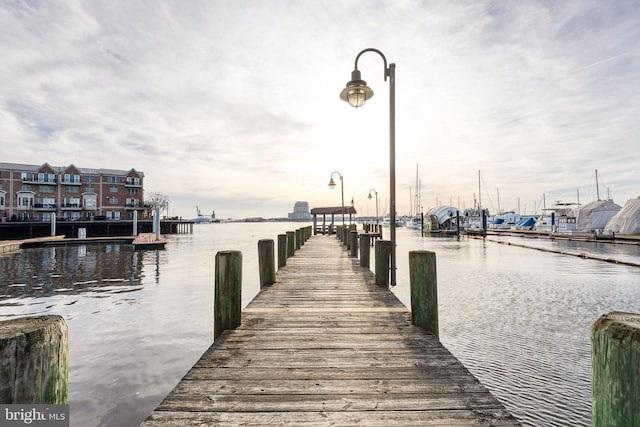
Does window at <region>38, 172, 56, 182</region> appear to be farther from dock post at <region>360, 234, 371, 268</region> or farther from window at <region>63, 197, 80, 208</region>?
dock post at <region>360, 234, 371, 268</region>

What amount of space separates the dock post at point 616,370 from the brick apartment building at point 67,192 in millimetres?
75670

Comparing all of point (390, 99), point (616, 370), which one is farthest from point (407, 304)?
point (616, 370)

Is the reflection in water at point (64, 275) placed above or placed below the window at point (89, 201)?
below

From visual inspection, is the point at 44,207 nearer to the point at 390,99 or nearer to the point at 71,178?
the point at 71,178

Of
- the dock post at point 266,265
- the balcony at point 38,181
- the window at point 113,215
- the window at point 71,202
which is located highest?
the balcony at point 38,181

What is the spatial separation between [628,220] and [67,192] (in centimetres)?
9802

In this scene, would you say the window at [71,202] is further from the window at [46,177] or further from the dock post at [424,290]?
the dock post at [424,290]

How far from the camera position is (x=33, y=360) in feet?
5.84

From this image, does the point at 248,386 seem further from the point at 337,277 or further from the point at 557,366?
the point at 557,366

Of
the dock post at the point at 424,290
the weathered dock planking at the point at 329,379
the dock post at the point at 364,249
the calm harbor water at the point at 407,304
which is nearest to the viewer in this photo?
the weathered dock planking at the point at 329,379

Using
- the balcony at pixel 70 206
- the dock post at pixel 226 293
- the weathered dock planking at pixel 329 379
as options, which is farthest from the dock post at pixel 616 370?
the balcony at pixel 70 206

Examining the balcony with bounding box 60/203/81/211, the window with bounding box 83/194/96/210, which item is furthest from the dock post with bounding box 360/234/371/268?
the balcony with bounding box 60/203/81/211

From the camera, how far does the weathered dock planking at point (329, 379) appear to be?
2.57 metres

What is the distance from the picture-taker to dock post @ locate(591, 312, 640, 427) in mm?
1512
